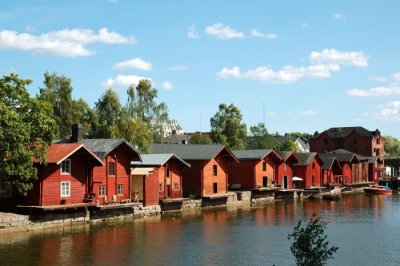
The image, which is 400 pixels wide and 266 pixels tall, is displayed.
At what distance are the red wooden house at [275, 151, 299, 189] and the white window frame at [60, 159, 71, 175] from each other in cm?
4620

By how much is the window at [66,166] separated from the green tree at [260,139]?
85866 mm

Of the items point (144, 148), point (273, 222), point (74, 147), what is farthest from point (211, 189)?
point (74, 147)

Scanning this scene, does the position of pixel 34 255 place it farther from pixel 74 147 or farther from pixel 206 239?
pixel 74 147

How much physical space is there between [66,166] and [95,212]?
507cm

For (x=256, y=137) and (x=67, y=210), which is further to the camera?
(x=256, y=137)

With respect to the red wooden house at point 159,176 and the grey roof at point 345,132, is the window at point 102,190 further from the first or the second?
the grey roof at point 345,132

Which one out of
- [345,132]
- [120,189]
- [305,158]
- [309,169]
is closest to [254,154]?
[305,158]

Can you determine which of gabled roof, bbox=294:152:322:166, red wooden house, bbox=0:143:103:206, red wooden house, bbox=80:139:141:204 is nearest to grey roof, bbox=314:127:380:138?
gabled roof, bbox=294:152:322:166

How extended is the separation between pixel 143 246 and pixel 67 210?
512 inches

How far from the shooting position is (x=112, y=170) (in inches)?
2183

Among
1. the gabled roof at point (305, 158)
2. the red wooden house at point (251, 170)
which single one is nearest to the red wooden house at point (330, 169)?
the gabled roof at point (305, 158)

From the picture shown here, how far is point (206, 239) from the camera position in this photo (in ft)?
131

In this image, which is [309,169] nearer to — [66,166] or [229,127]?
[229,127]

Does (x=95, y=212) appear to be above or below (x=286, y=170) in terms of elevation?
below
